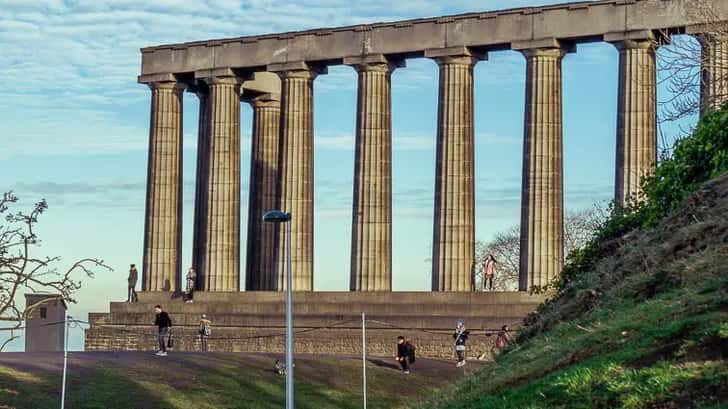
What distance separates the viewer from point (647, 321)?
2156cm

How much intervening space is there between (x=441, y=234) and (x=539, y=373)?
50101 millimetres

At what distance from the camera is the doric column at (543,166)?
7000cm

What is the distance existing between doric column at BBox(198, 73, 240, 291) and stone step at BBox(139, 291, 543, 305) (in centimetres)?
184

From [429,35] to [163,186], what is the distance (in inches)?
729

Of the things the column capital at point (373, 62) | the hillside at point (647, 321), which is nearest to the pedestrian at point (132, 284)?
the column capital at point (373, 62)

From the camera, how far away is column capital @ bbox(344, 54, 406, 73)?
74500 millimetres

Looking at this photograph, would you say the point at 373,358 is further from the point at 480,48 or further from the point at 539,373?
the point at 539,373

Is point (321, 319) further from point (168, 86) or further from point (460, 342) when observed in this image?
point (168, 86)

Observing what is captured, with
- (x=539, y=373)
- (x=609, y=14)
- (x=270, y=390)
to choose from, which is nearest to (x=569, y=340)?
(x=539, y=373)

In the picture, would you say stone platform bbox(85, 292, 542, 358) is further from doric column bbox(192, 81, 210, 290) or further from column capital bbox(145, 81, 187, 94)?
column capital bbox(145, 81, 187, 94)

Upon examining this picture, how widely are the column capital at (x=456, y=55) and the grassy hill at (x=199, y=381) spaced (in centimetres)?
1637

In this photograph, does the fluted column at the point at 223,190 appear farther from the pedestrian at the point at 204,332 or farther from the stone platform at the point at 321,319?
the pedestrian at the point at 204,332

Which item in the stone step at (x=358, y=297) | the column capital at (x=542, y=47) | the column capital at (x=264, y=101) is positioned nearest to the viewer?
the stone step at (x=358, y=297)

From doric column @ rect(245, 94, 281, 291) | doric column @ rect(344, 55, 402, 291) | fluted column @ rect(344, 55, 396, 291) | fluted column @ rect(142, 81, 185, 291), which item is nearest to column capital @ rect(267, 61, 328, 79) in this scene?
fluted column @ rect(344, 55, 396, 291)
